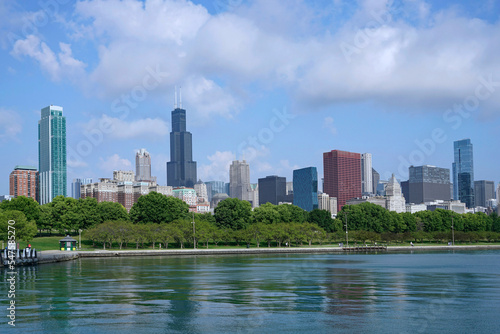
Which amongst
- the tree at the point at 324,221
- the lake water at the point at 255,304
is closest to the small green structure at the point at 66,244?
the lake water at the point at 255,304

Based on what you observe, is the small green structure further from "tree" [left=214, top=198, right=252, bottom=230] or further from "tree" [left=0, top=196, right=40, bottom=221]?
"tree" [left=214, top=198, right=252, bottom=230]

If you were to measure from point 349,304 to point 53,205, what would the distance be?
13224cm

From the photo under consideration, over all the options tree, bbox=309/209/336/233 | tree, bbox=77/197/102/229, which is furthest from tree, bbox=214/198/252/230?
tree, bbox=77/197/102/229

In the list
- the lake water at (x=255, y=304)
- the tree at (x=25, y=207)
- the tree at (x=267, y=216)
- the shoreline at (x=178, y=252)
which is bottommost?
the shoreline at (x=178, y=252)

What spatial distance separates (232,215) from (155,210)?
20.7 m

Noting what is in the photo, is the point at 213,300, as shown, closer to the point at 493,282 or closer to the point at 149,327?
the point at 149,327

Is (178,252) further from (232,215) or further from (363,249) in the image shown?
(363,249)

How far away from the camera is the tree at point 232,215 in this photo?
154875 mm

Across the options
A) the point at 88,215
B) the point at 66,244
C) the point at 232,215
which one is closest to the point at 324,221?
the point at 232,215

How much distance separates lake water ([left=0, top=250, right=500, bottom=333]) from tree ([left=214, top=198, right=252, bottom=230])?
9620cm

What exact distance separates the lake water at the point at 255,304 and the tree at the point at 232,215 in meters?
96.2

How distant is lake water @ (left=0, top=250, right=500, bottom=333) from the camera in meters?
30.2

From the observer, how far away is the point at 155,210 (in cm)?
15125

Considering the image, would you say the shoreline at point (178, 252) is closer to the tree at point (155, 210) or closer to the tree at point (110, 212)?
the tree at point (155, 210)
